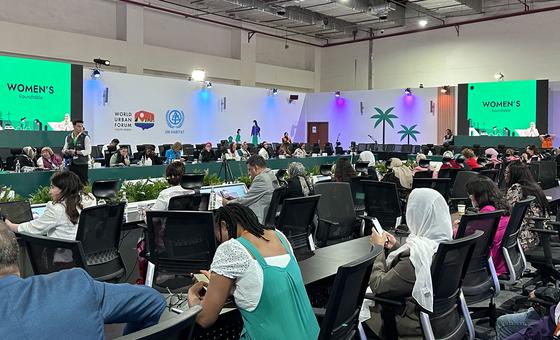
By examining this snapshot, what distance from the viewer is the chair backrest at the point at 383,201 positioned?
5926mm

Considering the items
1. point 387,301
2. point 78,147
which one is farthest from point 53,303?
point 78,147

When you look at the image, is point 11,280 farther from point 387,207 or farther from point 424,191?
point 387,207

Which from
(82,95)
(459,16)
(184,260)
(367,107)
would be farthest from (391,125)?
(184,260)

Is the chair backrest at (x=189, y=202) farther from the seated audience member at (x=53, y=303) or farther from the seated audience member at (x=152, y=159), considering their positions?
the seated audience member at (x=152, y=159)

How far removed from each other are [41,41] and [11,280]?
1471 centimetres

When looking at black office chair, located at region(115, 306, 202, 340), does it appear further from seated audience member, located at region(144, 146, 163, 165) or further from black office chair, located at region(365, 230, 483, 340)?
seated audience member, located at region(144, 146, 163, 165)

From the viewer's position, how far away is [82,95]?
47.1 ft

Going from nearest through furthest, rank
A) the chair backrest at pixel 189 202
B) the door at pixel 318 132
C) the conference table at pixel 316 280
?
the conference table at pixel 316 280, the chair backrest at pixel 189 202, the door at pixel 318 132

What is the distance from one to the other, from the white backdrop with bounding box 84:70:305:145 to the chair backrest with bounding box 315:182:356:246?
10.5m

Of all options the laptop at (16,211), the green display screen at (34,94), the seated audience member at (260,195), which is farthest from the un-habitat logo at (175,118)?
the laptop at (16,211)

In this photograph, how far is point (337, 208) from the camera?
219 inches

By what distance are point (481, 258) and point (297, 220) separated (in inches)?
58.6

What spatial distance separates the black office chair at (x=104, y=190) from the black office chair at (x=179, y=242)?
1.46 metres

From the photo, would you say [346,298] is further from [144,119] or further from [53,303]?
[144,119]
